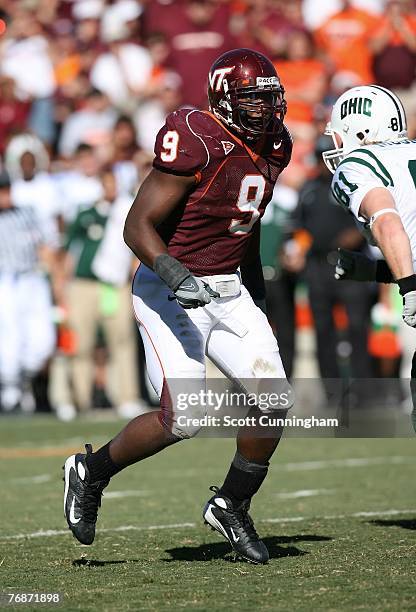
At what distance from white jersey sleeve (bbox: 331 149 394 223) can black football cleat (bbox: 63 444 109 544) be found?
1394 millimetres

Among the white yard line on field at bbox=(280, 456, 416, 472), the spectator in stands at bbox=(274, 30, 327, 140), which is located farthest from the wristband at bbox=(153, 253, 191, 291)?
the spectator in stands at bbox=(274, 30, 327, 140)

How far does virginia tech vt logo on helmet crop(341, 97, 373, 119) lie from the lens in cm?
513

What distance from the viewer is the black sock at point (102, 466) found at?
194 inches

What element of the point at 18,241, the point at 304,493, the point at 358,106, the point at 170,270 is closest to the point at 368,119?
the point at 358,106

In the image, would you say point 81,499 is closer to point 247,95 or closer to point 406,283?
point 406,283

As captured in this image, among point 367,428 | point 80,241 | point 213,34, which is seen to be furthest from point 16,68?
point 367,428

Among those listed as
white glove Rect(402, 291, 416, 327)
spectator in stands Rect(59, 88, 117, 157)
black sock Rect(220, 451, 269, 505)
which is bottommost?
black sock Rect(220, 451, 269, 505)

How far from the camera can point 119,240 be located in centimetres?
1115

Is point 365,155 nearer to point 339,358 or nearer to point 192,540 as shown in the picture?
point 192,540

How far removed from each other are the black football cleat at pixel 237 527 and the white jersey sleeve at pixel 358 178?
4.00ft

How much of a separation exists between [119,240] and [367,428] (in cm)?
284

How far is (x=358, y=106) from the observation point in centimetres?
514

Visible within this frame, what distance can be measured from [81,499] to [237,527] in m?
0.61

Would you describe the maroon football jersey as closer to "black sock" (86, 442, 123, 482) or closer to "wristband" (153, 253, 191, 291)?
"wristband" (153, 253, 191, 291)
